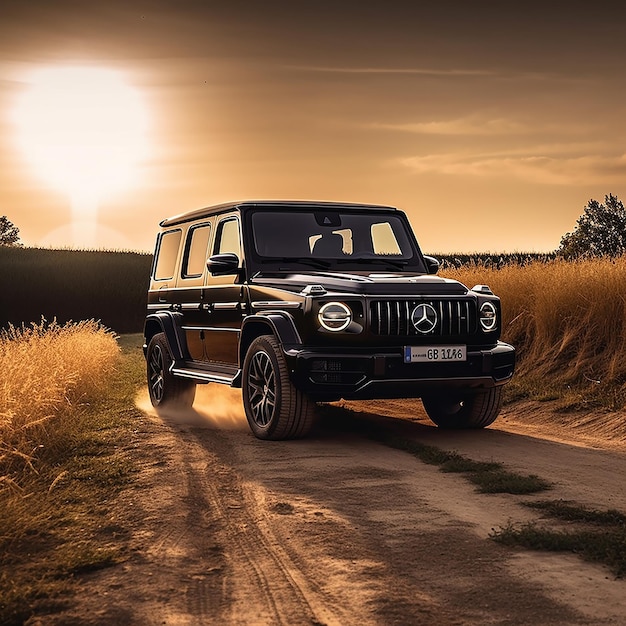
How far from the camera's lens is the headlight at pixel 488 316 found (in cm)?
878

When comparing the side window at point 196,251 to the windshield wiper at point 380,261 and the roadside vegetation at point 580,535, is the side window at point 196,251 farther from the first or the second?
the roadside vegetation at point 580,535

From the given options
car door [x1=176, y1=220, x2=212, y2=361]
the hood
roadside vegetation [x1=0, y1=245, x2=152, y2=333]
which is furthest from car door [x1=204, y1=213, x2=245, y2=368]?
roadside vegetation [x1=0, y1=245, x2=152, y2=333]

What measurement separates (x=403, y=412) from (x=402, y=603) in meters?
7.50

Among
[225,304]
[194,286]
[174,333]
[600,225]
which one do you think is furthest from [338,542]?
[600,225]

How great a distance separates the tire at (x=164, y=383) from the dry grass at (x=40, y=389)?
3.12ft

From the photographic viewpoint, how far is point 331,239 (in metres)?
9.80

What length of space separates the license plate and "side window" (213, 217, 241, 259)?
7.56 ft

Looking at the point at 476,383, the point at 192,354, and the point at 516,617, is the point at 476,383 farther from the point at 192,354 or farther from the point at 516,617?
the point at 516,617

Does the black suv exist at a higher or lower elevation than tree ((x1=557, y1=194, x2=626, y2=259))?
lower

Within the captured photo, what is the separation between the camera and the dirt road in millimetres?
4000

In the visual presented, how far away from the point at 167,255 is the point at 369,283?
4421 mm

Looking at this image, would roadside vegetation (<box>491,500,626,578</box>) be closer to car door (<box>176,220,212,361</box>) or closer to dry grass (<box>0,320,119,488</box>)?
dry grass (<box>0,320,119,488</box>)

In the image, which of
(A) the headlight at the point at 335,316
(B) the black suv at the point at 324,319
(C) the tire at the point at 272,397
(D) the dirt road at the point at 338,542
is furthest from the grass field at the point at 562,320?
(C) the tire at the point at 272,397

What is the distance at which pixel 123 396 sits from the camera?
13383 millimetres
